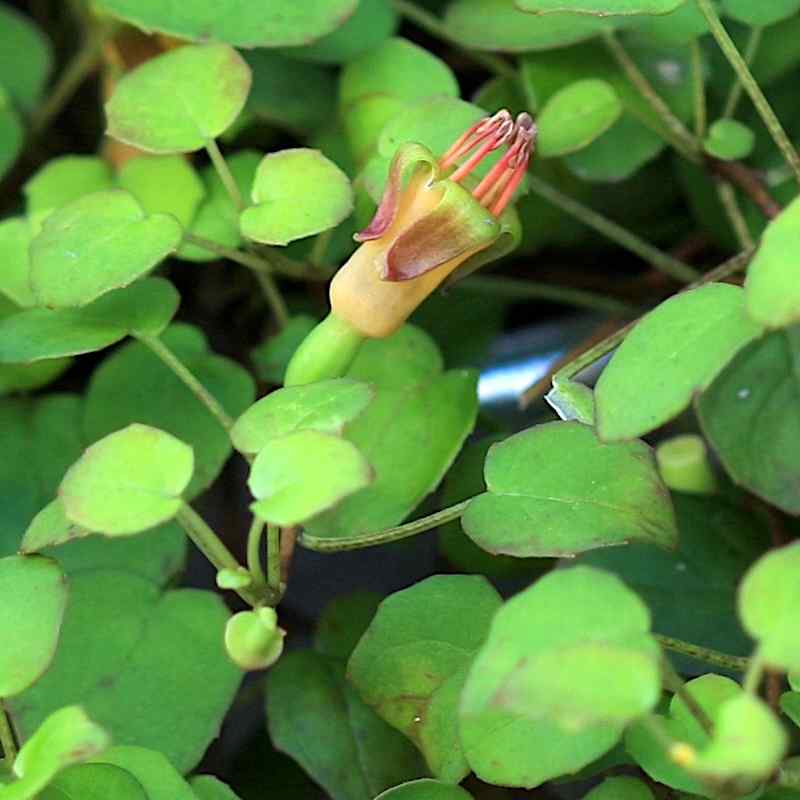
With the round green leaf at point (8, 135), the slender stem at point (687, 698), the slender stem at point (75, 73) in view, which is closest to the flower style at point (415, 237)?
the slender stem at point (687, 698)

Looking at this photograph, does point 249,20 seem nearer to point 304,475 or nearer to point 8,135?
point 8,135

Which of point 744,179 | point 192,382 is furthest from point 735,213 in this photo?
point 192,382

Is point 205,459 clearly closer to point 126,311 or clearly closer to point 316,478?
point 126,311

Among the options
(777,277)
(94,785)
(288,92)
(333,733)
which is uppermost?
(777,277)

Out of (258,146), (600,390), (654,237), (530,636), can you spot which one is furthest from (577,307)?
(530,636)

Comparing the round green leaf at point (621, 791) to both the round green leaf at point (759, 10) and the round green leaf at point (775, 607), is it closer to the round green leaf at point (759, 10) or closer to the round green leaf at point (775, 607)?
the round green leaf at point (775, 607)

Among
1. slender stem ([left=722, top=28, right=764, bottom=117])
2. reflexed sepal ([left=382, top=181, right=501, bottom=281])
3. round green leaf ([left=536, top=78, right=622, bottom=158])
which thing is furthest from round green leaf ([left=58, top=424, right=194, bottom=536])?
slender stem ([left=722, top=28, right=764, bottom=117])

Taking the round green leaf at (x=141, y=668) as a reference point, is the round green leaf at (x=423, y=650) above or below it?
above
